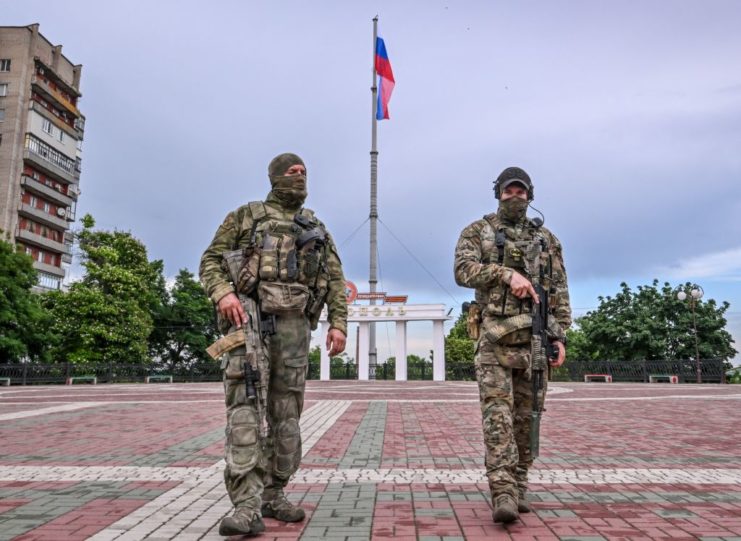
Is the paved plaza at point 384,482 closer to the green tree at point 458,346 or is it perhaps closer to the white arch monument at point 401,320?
the white arch monument at point 401,320

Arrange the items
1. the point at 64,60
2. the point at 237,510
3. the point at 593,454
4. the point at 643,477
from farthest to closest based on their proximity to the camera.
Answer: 1. the point at 64,60
2. the point at 593,454
3. the point at 643,477
4. the point at 237,510

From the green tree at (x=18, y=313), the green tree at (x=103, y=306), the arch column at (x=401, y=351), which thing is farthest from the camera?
the green tree at (x=103, y=306)

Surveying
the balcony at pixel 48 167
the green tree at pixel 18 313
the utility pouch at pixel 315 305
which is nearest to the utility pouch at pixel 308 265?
the utility pouch at pixel 315 305

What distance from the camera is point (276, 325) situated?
351 centimetres

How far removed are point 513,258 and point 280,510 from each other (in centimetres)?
207

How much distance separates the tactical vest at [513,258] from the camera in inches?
147

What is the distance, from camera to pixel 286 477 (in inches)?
139

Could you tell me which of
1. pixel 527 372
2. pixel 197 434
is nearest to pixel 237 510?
pixel 527 372

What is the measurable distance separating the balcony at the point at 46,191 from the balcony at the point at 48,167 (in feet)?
4.43

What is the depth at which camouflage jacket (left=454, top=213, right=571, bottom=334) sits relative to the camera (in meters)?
3.72

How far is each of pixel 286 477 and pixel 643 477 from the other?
3009 millimetres

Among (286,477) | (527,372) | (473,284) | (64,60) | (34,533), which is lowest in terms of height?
(34,533)

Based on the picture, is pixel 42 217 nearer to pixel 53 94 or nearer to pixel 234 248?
pixel 53 94

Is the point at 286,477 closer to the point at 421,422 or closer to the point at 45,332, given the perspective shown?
the point at 421,422
